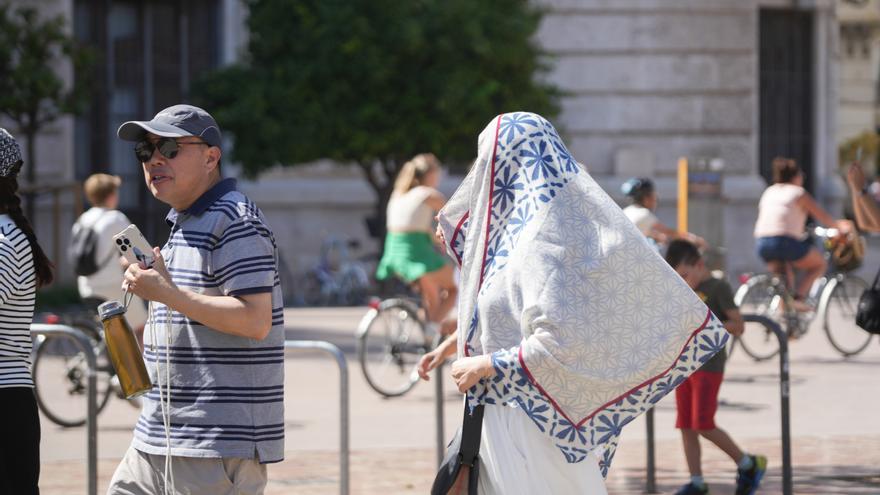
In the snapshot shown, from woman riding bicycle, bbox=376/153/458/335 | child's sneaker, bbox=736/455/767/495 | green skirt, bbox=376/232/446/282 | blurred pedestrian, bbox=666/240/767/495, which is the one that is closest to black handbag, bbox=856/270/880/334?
blurred pedestrian, bbox=666/240/767/495

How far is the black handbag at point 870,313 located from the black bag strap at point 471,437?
2742 millimetres

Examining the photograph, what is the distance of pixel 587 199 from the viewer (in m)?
4.41

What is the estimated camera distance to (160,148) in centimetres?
442

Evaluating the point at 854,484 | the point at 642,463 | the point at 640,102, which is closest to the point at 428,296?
the point at 642,463

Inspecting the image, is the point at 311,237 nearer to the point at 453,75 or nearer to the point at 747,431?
the point at 453,75

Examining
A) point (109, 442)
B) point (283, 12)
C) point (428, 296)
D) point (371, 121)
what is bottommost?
point (109, 442)

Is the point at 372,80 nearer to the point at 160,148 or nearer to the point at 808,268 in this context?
the point at 808,268

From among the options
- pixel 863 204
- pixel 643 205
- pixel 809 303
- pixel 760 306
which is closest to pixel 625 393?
pixel 863 204

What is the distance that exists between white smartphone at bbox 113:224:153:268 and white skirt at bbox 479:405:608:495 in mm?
1058

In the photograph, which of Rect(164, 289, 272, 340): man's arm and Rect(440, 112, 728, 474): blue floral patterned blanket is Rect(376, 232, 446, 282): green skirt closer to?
Rect(440, 112, 728, 474): blue floral patterned blanket

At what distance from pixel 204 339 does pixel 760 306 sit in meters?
10.7

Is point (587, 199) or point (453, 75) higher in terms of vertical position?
point (453, 75)

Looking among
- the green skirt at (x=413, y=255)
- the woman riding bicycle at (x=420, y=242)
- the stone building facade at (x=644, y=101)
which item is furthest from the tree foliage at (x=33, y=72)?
the green skirt at (x=413, y=255)

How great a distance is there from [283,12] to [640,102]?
24.7 feet
